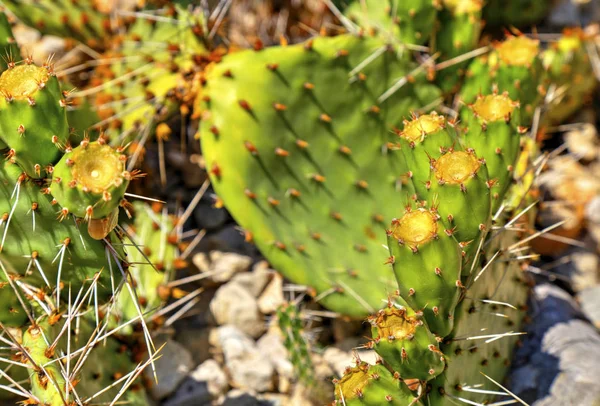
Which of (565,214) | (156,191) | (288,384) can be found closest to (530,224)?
(565,214)

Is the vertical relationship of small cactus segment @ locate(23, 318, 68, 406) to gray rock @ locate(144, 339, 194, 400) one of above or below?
above

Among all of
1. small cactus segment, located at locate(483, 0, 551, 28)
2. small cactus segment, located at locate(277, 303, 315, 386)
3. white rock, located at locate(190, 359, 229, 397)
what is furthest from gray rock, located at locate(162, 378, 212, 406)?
small cactus segment, located at locate(483, 0, 551, 28)

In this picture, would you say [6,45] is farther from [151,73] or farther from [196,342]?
[196,342]

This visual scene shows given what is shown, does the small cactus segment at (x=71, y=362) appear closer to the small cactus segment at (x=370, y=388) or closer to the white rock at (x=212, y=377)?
the white rock at (x=212, y=377)

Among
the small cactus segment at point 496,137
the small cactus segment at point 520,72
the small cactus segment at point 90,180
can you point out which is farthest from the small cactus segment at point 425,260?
the small cactus segment at point 520,72

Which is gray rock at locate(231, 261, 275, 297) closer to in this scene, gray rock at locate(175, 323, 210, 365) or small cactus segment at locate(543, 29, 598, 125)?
gray rock at locate(175, 323, 210, 365)

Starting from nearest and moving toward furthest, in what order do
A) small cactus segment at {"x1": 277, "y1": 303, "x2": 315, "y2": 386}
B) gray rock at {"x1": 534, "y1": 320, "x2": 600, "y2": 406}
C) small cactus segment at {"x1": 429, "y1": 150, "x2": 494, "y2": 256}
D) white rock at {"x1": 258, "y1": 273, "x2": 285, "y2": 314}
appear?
small cactus segment at {"x1": 429, "y1": 150, "x2": 494, "y2": 256} → gray rock at {"x1": 534, "y1": 320, "x2": 600, "y2": 406} → small cactus segment at {"x1": 277, "y1": 303, "x2": 315, "y2": 386} → white rock at {"x1": 258, "y1": 273, "x2": 285, "y2": 314}

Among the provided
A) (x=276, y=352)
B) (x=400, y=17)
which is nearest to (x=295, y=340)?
(x=276, y=352)
